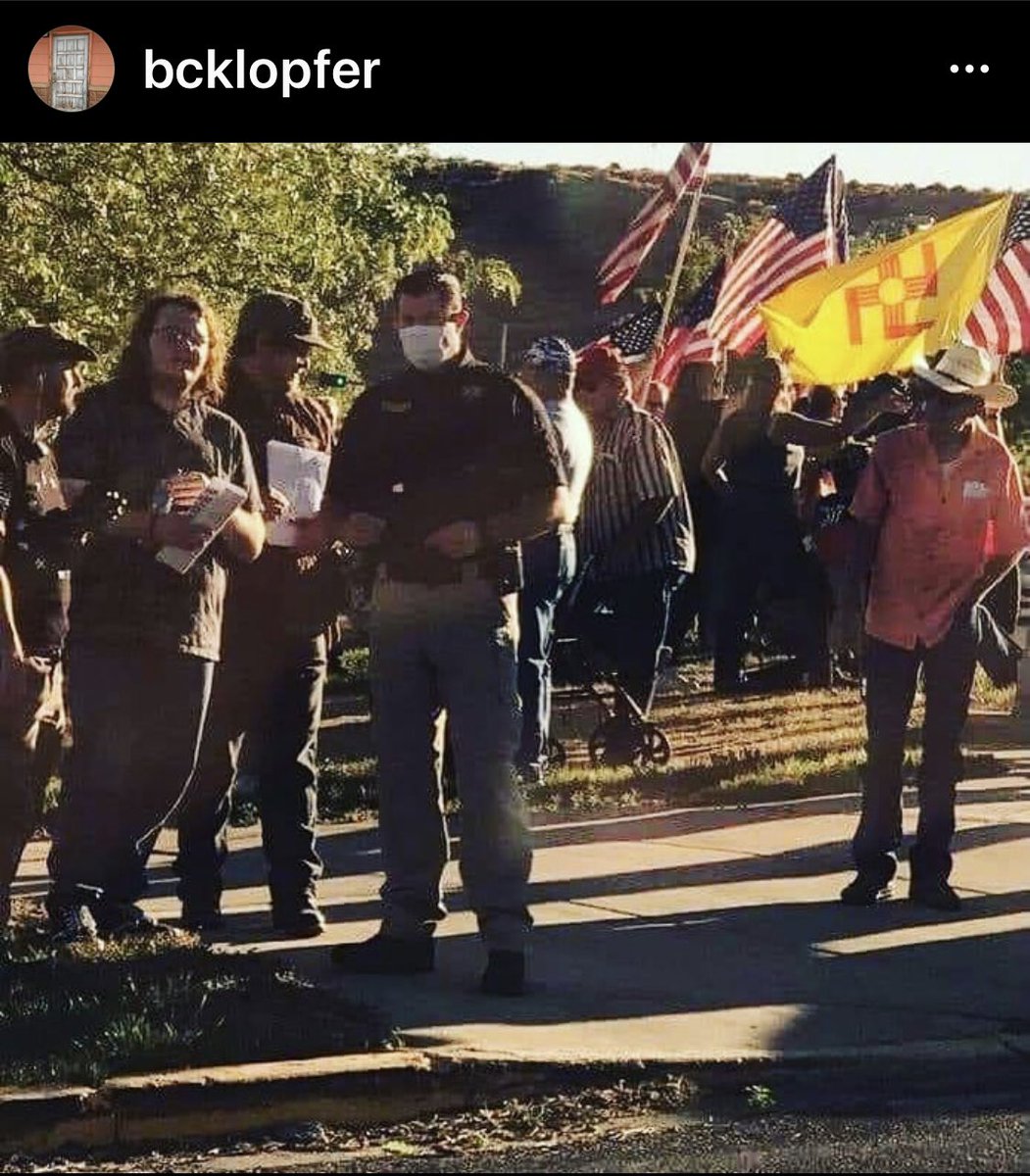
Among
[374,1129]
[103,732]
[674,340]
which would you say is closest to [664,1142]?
[374,1129]

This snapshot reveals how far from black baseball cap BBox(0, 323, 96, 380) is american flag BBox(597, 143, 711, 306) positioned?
34.3 ft

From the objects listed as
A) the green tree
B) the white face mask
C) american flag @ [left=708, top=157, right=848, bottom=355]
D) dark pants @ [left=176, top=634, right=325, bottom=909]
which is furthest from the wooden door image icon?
american flag @ [left=708, top=157, right=848, bottom=355]

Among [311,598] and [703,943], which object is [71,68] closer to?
[311,598]

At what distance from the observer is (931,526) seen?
9586 millimetres

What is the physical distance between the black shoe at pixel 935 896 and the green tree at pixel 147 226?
7697 mm

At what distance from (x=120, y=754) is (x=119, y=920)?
562 millimetres

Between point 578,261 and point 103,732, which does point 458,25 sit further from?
point 578,261

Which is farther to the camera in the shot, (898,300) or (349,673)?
(349,673)

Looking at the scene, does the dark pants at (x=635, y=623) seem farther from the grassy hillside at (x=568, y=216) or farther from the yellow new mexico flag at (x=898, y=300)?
the grassy hillside at (x=568, y=216)

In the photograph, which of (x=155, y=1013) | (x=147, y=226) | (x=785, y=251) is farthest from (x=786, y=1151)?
(x=785, y=251)

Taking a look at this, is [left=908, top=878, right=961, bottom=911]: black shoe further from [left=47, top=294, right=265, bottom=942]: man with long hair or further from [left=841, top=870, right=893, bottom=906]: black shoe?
[left=47, top=294, right=265, bottom=942]: man with long hair

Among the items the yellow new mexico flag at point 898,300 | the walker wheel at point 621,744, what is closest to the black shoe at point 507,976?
the walker wheel at point 621,744

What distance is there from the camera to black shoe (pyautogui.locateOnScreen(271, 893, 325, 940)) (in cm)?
885

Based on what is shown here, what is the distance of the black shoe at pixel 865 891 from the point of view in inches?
374
